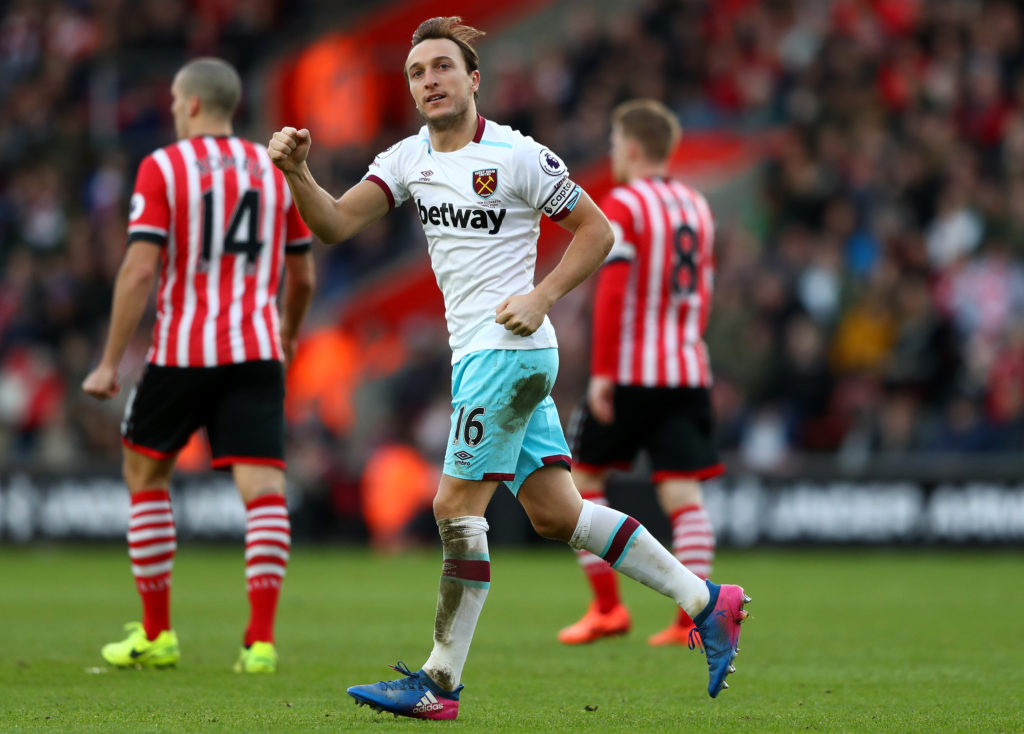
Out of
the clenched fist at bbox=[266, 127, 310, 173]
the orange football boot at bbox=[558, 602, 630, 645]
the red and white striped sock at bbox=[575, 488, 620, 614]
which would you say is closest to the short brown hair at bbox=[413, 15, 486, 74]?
the clenched fist at bbox=[266, 127, 310, 173]

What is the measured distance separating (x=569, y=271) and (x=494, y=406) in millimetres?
506

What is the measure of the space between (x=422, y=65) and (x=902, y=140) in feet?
40.9

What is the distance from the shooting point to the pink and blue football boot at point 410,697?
5059mm

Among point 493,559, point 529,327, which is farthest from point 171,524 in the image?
point 493,559

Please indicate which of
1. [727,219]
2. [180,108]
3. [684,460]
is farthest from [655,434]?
[727,219]

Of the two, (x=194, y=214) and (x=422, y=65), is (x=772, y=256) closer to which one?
(x=194, y=214)

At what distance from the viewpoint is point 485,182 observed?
5.23m

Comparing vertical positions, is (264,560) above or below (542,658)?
above

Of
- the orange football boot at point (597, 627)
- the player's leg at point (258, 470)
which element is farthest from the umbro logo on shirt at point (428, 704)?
the orange football boot at point (597, 627)

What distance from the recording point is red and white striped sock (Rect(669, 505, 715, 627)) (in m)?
7.66

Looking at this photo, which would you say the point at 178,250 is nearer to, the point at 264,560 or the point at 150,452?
the point at 150,452

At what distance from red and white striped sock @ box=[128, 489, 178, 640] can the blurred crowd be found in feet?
27.6

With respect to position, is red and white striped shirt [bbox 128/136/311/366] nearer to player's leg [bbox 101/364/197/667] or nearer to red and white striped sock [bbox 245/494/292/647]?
player's leg [bbox 101/364/197/667]

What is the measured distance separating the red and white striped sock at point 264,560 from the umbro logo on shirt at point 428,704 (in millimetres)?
1522
